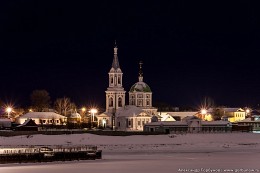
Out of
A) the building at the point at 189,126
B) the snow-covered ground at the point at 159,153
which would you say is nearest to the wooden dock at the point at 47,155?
the snow-covered ground at the point at 159,153

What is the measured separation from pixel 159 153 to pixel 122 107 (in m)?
50.5

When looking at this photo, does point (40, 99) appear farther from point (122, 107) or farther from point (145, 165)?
point (145, 165)

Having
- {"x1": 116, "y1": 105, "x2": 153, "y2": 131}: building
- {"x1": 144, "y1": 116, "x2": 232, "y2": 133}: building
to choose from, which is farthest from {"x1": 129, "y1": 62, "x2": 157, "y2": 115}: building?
{"x1": 144, "y1": 116, "x2": 232, "y2": 133}: building

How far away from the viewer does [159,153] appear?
73250 mm

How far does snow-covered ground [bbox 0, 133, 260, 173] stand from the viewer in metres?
52.5

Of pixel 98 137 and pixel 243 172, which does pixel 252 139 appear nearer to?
pixel 98 137

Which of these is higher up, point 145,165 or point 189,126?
point 189,126

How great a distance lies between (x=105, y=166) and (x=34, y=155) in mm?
9398

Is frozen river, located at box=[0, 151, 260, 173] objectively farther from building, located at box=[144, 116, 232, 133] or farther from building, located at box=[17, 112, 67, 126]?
building, located at box=[17, 112, 67, 126]

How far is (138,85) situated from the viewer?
134 metres

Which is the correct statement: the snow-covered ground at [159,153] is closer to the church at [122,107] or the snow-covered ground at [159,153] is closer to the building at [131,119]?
the building at [131,119]

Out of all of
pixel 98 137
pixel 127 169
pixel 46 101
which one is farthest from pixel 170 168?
pixel 46 101

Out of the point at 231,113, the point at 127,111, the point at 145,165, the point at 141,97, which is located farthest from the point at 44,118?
the point at 145,165

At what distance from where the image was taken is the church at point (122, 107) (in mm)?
118875
